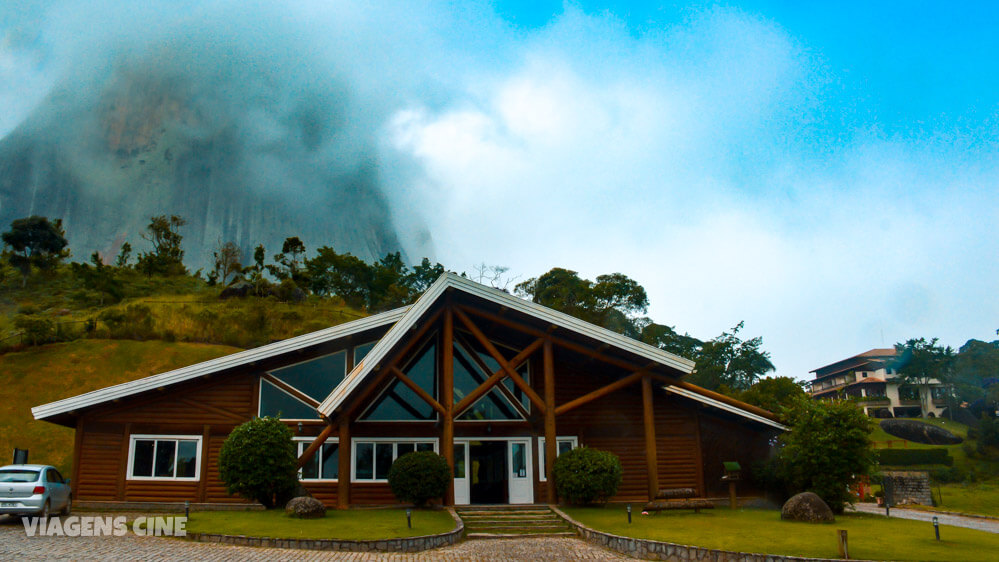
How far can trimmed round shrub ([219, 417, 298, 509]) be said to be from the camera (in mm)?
15773

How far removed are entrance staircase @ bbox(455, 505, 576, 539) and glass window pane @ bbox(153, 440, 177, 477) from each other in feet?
28.5

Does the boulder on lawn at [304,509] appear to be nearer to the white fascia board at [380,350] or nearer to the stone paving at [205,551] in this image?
the white fascia board at [380,350]

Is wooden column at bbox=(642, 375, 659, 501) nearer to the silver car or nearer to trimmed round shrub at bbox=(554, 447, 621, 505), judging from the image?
trimmed round shrub at bbox=(554, 447, 621, 505)

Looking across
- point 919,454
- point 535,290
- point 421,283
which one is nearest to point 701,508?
Answer: point 919,454

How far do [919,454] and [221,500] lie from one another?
50.9 m

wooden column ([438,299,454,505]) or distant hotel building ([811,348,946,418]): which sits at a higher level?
distant hotel building ([811,348,946,418])

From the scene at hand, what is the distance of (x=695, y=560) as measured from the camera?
36.0 ft

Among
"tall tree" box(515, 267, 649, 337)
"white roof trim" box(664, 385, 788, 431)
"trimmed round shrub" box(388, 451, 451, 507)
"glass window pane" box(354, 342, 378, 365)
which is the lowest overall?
"trimmed round shrub" box(388, 451, 451, 507)

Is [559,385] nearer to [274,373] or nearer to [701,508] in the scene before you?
[701,508]

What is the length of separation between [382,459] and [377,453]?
0.76ft

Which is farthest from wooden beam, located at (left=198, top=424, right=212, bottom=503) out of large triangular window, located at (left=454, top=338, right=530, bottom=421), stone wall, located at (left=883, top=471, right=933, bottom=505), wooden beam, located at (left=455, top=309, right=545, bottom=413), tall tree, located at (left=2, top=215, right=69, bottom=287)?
tall tree, located at (left=2, top=215, right=69, bottom=287)

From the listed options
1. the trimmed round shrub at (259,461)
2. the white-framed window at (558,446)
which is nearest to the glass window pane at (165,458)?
the trimmed round shrub at (259,461)

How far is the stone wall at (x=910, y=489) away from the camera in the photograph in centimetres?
3200

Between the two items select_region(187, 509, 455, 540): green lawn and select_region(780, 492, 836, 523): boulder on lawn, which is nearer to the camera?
select_region(187, 509, 455, 540): green lawn
